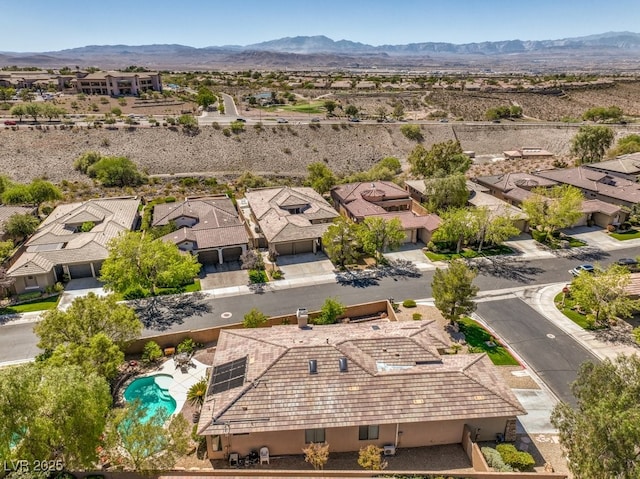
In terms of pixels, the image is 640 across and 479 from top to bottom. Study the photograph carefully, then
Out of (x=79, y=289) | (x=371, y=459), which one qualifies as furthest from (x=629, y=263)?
(x=79, y=289)

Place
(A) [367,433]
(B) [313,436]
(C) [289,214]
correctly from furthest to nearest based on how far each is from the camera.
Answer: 1. (C) [289,214]
2. (A) [367,433]
3. (B) [313,436]

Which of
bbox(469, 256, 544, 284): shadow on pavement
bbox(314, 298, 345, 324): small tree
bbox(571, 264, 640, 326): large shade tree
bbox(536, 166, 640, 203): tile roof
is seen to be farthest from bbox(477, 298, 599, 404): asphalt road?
bbox(536, 166, 640, 203): tile roof

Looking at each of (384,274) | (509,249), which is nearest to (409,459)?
(384,274)

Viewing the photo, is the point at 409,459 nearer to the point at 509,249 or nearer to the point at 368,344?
the point at 368,344

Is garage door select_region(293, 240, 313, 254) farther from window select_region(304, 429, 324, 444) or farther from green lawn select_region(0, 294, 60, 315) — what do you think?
window select_region(304, 429, 324, 444)

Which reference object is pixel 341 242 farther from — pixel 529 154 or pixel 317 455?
pixel 529 154

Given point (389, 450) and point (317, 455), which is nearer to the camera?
point (317, 455)

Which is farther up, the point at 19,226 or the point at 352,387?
the point at 19,226

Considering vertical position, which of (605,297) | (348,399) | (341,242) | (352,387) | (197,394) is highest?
(341,242)
